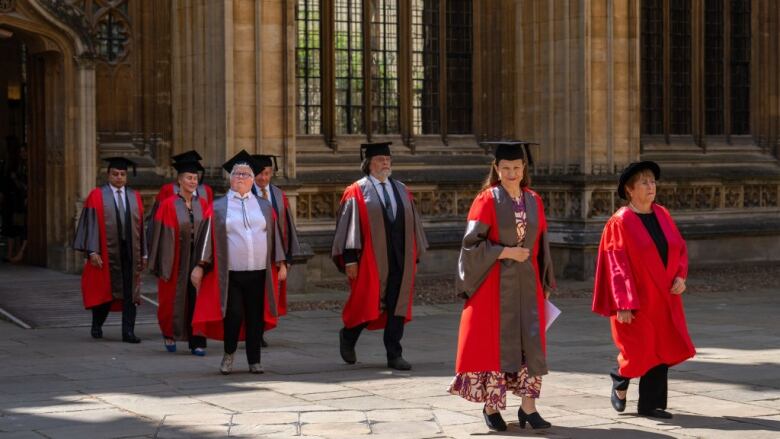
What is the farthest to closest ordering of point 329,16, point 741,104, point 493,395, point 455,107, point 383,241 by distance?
point 741,104, point 455,107, point 329,16, point 383,241, point 493,395

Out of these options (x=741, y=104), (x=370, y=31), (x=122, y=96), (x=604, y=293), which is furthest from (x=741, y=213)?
(x=604, y=293)

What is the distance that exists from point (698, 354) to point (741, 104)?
1219cm

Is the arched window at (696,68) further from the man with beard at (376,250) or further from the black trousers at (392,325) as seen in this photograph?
the black trousers at (392,325)

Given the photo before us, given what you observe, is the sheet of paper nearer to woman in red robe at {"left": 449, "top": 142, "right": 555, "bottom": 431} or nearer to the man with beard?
woman in red robe at {"left": 449, "top": 142, "right": 555, "bottom": 431}

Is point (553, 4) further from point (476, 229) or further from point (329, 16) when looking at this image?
point (476, 229)

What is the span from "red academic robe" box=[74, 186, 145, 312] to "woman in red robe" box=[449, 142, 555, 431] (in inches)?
214

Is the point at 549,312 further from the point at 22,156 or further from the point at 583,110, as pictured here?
the point at 22,156

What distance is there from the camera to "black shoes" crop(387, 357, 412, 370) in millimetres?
11398

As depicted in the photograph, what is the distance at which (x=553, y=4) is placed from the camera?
20.2 metres

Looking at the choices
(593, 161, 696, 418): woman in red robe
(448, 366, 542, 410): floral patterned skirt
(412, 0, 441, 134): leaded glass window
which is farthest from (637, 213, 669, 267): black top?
(412, 0, 441, 134): leaded glass window

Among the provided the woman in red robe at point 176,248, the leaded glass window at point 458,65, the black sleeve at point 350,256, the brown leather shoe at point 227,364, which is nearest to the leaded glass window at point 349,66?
the leaded glass window at point 458,65

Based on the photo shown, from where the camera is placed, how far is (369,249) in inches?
463

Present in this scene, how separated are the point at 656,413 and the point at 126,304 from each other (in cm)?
600

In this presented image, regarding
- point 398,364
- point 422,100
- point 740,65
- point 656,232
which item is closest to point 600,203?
point 422,100
